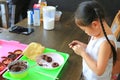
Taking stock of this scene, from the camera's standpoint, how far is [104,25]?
99 cm

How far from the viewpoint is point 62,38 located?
1.48m

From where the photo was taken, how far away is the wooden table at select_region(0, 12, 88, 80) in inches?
43.0

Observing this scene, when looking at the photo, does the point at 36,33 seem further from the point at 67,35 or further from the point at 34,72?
the point at 34,72

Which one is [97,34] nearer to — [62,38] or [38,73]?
[38,73]

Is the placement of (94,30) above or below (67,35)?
above

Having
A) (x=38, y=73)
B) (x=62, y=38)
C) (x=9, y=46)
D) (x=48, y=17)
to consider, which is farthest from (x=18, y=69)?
(x=48, y=17)

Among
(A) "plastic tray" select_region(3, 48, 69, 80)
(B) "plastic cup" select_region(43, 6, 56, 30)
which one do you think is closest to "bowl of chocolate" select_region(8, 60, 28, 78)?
(A) "plastic tray" select_region(3, 48, 69, 80)

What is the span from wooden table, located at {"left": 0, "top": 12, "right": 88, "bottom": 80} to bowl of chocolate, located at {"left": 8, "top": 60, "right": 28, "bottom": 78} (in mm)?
205

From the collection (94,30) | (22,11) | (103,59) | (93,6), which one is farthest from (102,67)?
(22,11)

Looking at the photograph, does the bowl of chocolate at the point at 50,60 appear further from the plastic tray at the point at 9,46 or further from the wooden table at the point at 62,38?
the plastic tray at the point at 9,46

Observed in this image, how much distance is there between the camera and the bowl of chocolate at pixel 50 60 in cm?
108

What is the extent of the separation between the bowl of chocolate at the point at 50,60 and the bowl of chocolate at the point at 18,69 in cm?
11

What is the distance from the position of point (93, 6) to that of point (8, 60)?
59 cm

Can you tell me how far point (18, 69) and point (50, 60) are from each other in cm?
23
